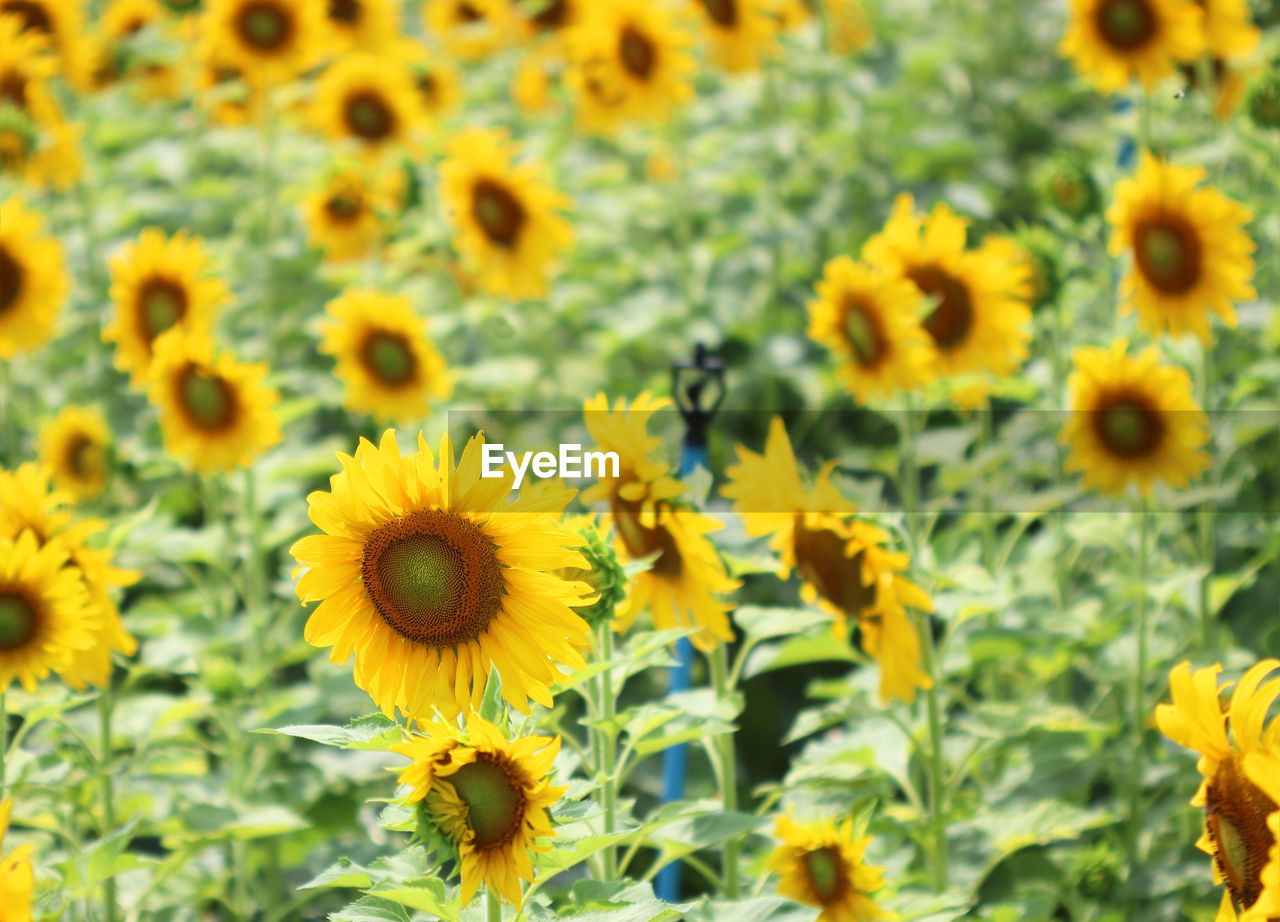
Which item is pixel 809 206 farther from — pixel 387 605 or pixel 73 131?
pixel 387 605

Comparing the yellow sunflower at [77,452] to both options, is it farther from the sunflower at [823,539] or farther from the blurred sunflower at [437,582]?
the blurred sunflower at [437,582]

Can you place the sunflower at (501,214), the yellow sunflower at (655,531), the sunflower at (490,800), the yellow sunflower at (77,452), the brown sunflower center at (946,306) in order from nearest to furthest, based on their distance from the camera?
the sunflower at (490,800) → the yellow sunflower at (655,531) → the brown sunflower center at (946,306) → the yellow sunflower at (77,452) → the sunflower at (501,214)

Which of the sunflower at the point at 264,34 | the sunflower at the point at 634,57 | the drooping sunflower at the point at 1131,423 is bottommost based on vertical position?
the drooping sunflower at the point at 1131,423

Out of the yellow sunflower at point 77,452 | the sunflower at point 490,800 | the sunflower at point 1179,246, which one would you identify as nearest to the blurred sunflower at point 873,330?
the sunflower at point 1179,246

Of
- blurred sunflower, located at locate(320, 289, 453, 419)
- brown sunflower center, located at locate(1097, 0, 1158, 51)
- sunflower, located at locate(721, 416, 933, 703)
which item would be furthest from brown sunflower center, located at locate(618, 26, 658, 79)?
sunflower, located at locate(721, 416, 933, 703)

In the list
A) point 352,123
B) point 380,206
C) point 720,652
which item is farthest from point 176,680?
point 720,652

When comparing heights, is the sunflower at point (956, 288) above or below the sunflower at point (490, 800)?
above

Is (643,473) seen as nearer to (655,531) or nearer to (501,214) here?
(655,531)
